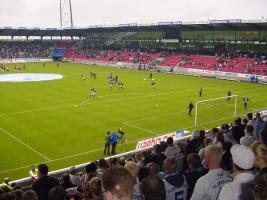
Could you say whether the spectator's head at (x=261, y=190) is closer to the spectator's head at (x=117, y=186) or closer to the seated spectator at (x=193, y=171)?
the spectator's head at (x=117, y=186)

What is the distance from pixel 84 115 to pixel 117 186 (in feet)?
94.7

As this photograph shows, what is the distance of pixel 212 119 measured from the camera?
31.5 metres

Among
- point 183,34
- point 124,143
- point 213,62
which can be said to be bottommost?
point 124,143

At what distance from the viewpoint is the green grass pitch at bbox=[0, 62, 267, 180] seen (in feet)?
73.3

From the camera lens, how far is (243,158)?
5.32 meters

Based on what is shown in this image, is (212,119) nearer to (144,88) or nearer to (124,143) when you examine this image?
(124,143)

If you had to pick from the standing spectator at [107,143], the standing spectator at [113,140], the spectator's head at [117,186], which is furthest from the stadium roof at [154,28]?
the spectator's head at [117,186]

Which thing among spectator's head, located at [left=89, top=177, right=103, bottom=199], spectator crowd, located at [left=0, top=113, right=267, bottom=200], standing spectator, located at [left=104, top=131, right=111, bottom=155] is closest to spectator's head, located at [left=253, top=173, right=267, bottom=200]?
spectator crowd, located at [left=0, top=113, right=267, bottom=200]

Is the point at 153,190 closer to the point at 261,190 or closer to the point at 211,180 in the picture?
the point at 211,180

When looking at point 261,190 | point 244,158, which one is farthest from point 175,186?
point 261,190

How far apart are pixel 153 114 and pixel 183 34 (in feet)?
187

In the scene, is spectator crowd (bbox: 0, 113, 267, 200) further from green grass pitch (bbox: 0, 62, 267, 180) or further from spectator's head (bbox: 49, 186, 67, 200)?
green grass pitch (bbox: 0, 62, 267, 180)

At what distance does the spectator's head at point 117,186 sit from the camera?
150 inches

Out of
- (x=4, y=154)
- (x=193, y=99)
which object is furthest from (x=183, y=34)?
(x=4, y=154)
